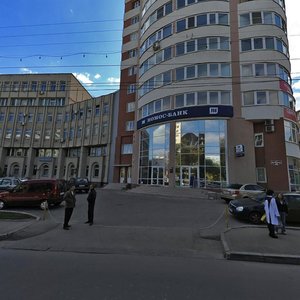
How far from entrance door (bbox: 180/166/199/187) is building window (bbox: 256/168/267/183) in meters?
6.15

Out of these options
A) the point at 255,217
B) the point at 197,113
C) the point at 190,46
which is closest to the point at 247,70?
the point at 190,46

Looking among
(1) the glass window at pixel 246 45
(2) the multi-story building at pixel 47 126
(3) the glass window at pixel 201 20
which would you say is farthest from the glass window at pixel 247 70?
(2) the multi-story building at pixel 47 126

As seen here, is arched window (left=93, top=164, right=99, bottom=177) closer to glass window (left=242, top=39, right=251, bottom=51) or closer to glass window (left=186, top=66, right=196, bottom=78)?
glass window (left=186, top=66, right=196, bottom=78)

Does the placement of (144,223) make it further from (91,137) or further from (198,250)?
(91,137)

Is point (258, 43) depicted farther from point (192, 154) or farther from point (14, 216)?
point (14, 216)

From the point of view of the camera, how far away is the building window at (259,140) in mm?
27922

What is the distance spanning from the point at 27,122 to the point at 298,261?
55.3 meters

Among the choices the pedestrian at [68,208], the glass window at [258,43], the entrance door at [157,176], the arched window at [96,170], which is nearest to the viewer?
the pedestrian at [68,208]

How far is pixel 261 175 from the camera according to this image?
1083 inches

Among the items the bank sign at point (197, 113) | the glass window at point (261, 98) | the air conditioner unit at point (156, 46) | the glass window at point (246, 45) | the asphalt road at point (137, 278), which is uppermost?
the air conditioner unit at point (156, 46)

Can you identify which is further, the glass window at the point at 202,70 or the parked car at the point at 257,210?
the glass window at the point at 202,70

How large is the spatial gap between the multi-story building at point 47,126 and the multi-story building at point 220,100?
54.5 ft

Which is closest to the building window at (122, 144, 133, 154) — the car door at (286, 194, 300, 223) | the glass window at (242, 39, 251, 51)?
the glass window at (242, 39, 251, 51)

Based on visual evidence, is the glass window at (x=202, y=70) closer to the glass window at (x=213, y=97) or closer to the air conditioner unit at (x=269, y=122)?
the glass window at (x=213, y=97)
